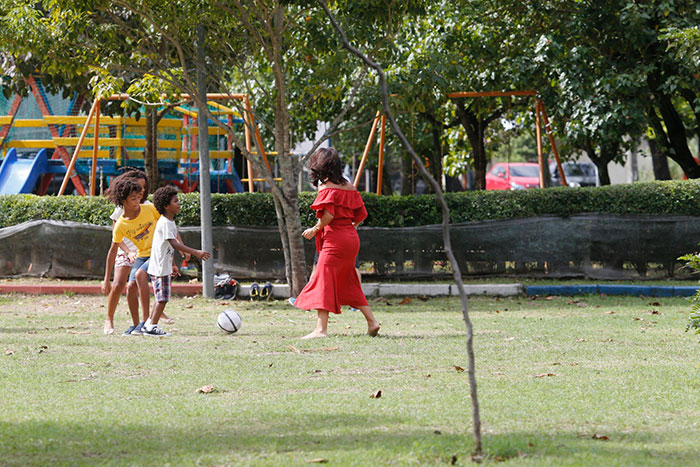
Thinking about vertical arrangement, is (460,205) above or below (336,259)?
above

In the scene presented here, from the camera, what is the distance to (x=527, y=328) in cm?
966

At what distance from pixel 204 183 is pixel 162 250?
4816 millimetres

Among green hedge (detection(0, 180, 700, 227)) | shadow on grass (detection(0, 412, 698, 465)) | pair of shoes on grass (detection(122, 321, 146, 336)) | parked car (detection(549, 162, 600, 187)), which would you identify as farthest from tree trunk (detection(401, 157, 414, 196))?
shadow on grass (detection(0, 412, 698, 465))

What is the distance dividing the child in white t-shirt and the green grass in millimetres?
291

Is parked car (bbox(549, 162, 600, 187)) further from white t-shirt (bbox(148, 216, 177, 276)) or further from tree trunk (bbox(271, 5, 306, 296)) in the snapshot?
white t-shirt (bbox(148, 216, 177, 276))

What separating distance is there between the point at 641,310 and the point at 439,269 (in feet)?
14.2

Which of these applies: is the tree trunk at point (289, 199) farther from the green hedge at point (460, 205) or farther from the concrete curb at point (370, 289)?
the green hedge at point (460, 205)

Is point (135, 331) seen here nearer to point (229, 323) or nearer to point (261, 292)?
point (229, 323)

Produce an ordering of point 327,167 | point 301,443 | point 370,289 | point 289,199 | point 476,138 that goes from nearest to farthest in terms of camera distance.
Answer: point 301,443
point 327,167
point 289,199
point 370,289
point 476,138

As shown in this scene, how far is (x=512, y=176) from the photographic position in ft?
124

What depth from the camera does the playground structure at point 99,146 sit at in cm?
1992

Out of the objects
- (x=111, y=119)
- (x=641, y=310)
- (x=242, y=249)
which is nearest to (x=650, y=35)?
(x=641, y=310)

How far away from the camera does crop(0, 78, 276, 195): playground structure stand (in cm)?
1992

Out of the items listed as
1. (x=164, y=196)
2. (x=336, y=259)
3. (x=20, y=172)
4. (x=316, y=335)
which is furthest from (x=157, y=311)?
(x=20, y=172)
